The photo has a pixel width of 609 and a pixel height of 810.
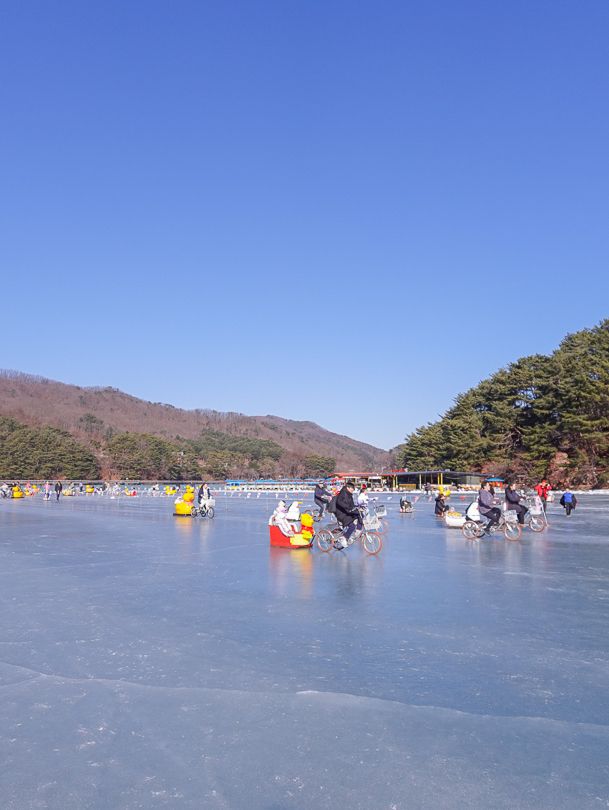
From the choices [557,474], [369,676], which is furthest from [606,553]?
Result: [557,474]

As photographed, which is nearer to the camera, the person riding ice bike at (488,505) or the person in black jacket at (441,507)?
the person riding ice bike at (488,505)

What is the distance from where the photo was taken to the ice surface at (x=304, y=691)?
3.91m

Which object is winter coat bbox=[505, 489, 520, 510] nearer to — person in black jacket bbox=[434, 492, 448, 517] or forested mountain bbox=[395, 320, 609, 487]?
person in black jacket bbox=[434, 492, 448, 517]

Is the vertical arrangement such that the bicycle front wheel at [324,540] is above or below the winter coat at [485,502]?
below

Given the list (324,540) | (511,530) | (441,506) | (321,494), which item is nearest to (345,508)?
(324,540)

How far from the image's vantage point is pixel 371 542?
15.1 metres

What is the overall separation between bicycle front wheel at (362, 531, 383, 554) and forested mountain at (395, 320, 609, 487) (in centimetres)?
4100

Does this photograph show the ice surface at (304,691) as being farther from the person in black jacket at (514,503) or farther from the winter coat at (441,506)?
the winter coat at (441,506)

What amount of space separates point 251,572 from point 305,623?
14.4 ft

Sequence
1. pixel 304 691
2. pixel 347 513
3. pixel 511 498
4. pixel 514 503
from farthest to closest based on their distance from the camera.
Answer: pixel 514 503, pixel 511 498, pixel 347 513, pixel 304 691

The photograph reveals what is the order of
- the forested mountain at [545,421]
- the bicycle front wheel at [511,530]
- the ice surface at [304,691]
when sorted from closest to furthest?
1. the ice surface at [304,691]
2. the bicycle front wheel at [511,530]
3. the forested mountain at [545,421]

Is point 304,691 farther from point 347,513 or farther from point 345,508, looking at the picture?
point 347,513

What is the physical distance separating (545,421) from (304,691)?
2307 inches

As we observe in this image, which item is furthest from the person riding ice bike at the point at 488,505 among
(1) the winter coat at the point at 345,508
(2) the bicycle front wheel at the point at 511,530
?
(1) the winter coat at the point at 345,508
